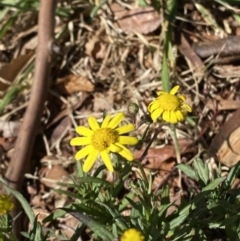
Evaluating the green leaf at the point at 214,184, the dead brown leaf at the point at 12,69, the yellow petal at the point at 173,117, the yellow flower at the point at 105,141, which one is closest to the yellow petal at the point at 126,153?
the yellow flower at the point at 105,141

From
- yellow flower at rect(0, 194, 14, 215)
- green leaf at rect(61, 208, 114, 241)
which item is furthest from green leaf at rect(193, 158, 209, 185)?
yellow flower at rect(0, 194, 14, 215)

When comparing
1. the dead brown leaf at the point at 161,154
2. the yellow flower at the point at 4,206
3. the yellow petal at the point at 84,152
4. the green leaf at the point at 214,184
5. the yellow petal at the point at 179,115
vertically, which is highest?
the yellow petal at the point at 179,115

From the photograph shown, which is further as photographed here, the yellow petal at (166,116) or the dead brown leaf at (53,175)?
the dead brown leaf at (53,175)

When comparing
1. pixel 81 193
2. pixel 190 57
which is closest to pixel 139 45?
pixel 190 57

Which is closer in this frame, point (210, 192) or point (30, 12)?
point (210, 192)

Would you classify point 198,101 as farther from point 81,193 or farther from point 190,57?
point 81,193

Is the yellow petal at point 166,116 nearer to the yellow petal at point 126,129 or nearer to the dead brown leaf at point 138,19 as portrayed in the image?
the yellow petal at point 126,129

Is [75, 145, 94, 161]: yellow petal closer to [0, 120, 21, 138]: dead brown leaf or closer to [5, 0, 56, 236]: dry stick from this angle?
[5, 0, 56, 236]: dry stick
